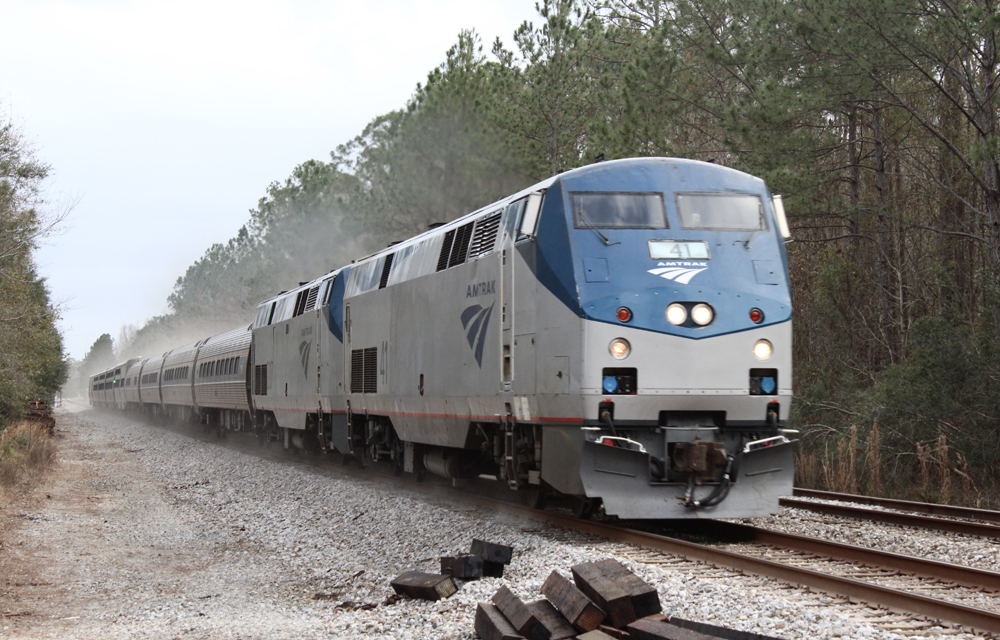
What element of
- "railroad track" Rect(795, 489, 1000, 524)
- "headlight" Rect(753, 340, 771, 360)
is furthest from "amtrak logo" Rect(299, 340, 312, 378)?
"headlight" Rect(753, 340, 771, 360)

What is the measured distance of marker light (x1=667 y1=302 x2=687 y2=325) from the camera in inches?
333

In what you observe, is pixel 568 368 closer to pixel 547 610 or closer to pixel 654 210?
pixel 654 210

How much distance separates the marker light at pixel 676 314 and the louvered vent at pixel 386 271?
622 cm

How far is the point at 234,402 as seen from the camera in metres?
26.6

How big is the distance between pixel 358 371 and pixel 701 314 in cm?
775

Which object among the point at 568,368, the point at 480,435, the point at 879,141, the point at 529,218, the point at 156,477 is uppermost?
the point at 879,141

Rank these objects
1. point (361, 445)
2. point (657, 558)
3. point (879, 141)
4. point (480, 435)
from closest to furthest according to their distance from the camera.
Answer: point (657, 558) → point (480, 435) → point (361, 445) → point (879, 141)

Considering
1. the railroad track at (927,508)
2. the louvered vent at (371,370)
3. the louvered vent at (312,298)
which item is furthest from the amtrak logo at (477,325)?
the louvered vent at (312,298)

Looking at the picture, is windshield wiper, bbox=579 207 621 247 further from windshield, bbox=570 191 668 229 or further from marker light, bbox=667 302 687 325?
marker light, bbox=667 302 687 325

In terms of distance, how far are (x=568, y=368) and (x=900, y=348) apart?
1253 centimetres

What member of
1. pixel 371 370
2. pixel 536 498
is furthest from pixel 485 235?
pixel 371 370

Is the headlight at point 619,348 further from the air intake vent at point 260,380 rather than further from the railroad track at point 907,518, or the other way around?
the air intake vent at point 260,380

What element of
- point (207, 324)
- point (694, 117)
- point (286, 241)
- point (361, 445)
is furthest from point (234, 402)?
point (207, 324)

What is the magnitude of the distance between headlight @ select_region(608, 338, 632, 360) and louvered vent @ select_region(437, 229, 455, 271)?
144 inches
